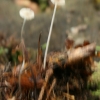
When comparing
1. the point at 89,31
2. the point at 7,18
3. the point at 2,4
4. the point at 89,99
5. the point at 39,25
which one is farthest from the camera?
the point at 2,4

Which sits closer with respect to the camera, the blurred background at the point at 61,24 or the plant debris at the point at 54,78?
the plant debris at the point at 54,78

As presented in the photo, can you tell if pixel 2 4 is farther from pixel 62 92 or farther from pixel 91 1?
pixel 62 92

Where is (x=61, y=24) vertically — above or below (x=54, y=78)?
below

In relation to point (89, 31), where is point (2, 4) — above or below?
above

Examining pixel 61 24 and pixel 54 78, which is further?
pixel 61 24

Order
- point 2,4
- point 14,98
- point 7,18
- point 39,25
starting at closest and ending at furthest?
point 14,98 → point 39,25 → point 7,18 → point 2,4

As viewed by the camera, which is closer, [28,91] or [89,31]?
[28,91]

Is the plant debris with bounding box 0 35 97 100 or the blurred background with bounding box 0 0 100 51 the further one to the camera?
the blurred background with bounding box 0 0 100 51

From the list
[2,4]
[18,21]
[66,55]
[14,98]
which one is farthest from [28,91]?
[2,4]
